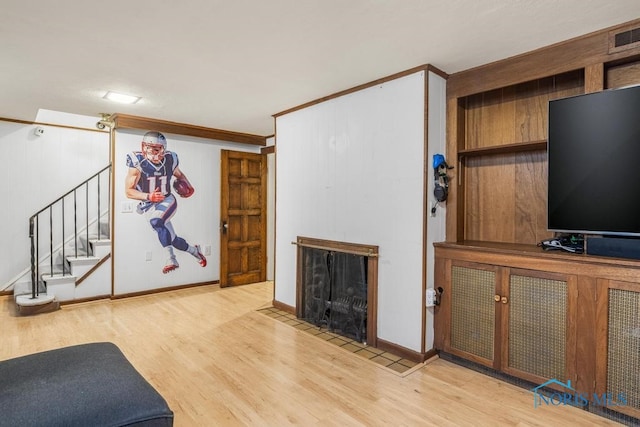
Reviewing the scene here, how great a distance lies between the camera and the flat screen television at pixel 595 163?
2.10m

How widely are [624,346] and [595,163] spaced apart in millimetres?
1097

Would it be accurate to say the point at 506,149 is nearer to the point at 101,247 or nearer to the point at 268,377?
the point at 268,377

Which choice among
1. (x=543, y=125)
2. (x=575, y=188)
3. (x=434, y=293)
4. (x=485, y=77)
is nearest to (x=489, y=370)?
(x=434, y=293)

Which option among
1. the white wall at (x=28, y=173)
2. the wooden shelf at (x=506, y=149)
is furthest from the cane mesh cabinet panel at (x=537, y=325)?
the white wall at (x=28, y=173)

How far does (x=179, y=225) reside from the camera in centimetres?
518

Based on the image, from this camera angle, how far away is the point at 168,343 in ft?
10.5

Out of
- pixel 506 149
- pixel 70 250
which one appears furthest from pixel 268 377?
pixel 70 250

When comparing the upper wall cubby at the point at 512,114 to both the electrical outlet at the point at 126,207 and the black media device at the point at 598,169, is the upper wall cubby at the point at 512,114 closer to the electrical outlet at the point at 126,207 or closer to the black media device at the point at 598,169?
the black media device at the point at 598,169

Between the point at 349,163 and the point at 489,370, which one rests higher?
the point at 349,163

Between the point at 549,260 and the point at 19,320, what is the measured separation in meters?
5.02

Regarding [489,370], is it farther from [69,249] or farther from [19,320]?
[69,249]

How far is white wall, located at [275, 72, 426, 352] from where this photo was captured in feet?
9.39

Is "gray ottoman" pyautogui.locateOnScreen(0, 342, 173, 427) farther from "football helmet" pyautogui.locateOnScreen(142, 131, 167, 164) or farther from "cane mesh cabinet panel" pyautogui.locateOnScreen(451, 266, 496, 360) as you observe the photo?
"football helmet" pyautogui.locateOnScreen(142, 131, 167, 164)

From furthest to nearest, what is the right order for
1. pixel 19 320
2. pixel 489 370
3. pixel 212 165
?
pixel 212 165 < pixel 19 320 < pixel 489 370
